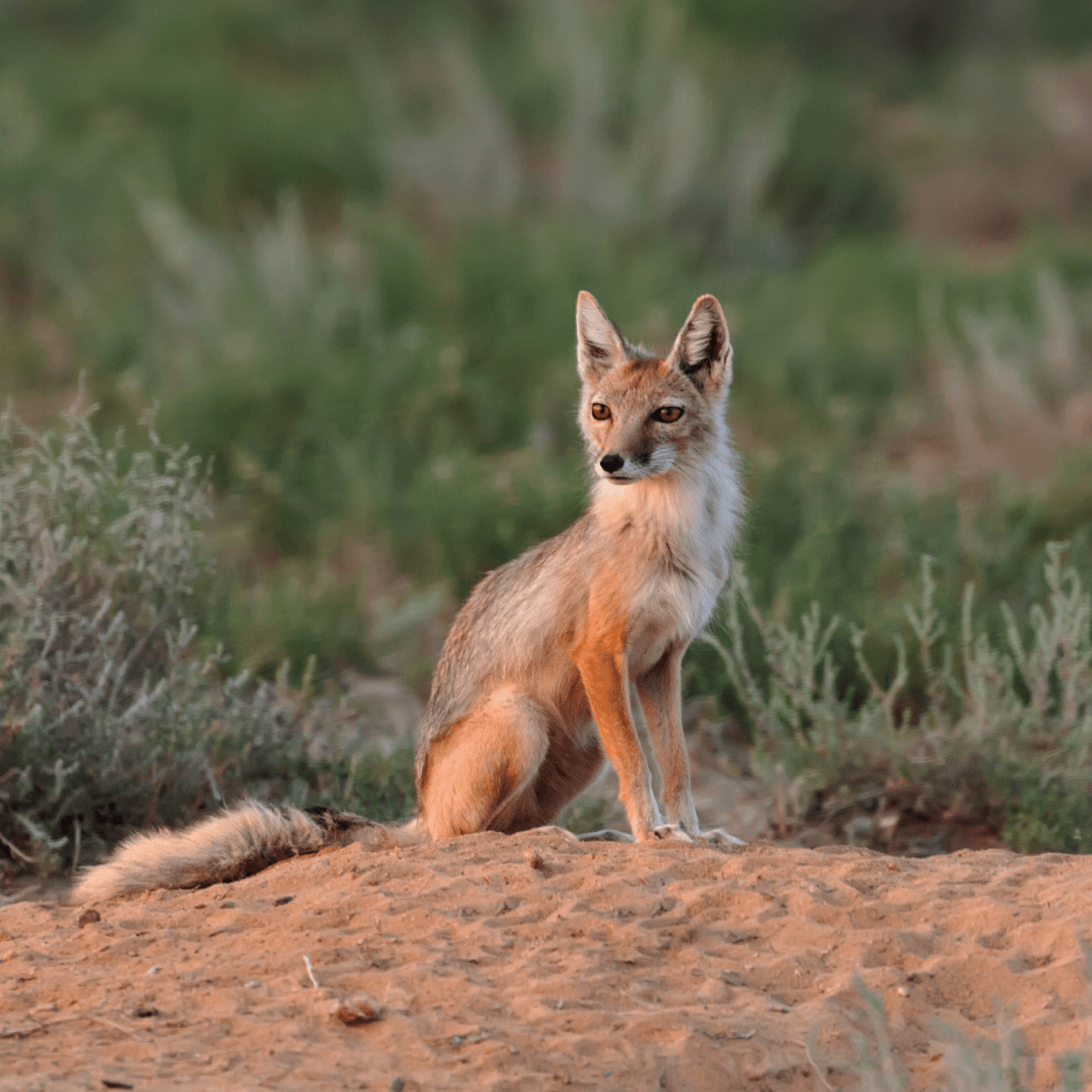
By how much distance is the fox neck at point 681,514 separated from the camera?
5.12m

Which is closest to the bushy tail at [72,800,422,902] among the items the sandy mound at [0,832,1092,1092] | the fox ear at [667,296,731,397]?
the sandy mound at [0,832,1092,1092]

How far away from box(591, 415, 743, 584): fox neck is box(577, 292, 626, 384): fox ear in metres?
0.48

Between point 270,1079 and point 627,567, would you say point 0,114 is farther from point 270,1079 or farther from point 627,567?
point 270,1079

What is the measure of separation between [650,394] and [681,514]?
44cm

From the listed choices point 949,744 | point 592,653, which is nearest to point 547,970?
point 592,653

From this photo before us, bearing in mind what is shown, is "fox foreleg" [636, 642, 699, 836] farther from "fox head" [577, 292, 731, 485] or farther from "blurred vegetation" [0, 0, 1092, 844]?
"blurred vegetation" [0, 0, 1092, 844]

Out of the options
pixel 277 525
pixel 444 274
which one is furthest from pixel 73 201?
pixel 277 525

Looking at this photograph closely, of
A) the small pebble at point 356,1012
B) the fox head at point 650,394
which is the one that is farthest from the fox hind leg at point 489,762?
the small pebble at point 356,1012

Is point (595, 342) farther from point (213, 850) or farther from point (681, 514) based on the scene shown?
point (213, 850)

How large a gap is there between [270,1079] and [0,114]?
14.9 meters

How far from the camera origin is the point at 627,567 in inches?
200

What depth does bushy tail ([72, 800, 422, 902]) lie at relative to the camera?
4922mm

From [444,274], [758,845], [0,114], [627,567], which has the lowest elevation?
[758,845]

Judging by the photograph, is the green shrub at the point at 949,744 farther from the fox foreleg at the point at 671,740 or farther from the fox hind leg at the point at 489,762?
the fox hind leg at the point at 489,762
